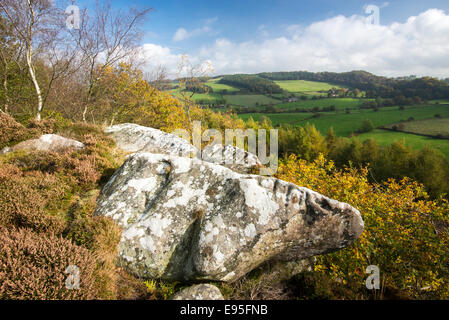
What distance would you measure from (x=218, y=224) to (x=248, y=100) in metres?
107

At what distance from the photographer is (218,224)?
5.04m

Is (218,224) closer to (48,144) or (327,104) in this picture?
(48,144)

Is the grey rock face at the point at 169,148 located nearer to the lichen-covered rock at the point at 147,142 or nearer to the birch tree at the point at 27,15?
the lichen-covered rock at the point at 147,142

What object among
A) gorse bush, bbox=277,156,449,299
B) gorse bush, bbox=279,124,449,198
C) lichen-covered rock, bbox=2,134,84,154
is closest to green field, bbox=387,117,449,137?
gorse bush, bbox=279,124,449,198

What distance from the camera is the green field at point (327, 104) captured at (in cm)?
9666

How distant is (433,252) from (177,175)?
10.1 m

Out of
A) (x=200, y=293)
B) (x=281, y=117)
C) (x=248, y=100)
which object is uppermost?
(x=248, y=100)

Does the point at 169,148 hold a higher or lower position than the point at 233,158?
higher

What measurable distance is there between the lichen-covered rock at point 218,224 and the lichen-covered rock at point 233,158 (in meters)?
4.67

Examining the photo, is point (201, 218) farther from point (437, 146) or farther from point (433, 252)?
point (437, 146)

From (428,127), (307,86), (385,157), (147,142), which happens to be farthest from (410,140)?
(307,86)

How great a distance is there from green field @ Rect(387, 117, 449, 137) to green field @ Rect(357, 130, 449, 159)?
4.69 m

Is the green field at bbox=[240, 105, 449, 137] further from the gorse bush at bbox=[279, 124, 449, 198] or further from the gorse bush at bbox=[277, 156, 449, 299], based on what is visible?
the gorse bush at bbox=[277, 156, 449, 299]

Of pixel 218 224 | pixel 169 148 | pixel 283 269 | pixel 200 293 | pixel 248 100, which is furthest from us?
pixel 248 100
